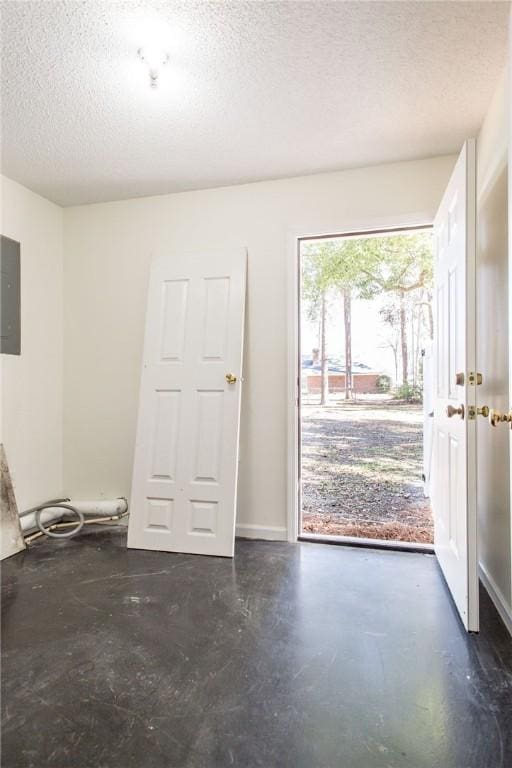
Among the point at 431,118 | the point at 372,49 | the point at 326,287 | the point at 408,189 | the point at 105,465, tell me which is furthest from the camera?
the point at 326,287

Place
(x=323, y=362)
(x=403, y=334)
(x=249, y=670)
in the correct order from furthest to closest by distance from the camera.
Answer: (x=323, y=362), (x=403, y=334), (x=249, y=670)

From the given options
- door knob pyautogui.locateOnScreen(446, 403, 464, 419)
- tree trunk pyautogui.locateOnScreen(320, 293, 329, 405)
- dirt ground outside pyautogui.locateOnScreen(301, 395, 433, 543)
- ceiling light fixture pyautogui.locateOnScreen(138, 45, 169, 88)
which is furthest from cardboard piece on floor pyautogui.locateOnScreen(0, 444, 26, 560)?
tree trunk pyautogui.locateOnScreen(320, 293, 329, 405)

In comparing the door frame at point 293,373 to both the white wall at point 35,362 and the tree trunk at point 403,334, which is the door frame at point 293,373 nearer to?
the white wall at point 35,362

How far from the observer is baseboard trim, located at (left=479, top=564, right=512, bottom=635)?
6.14 feet

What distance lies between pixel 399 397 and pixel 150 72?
4.13 meters

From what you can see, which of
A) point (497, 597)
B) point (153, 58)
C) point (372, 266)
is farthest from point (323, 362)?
point (153, 58)

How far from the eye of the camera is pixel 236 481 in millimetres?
2846

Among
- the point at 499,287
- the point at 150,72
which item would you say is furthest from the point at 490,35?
the point at 150,72

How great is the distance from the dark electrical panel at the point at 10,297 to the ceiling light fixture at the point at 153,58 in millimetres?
1696

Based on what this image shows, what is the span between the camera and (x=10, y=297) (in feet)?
9.71

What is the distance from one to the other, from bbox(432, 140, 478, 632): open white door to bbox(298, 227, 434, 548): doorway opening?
6.64 ft

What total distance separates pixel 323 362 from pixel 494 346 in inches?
120

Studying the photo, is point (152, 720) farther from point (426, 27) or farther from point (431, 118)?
point (431, 118)

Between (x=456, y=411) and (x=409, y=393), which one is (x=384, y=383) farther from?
(x=456, y=411)
